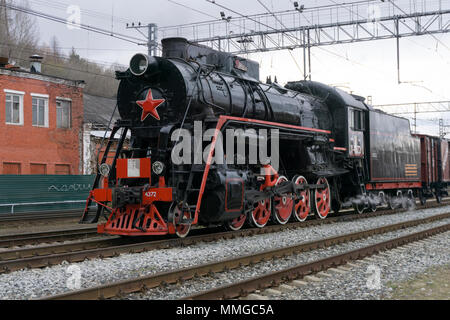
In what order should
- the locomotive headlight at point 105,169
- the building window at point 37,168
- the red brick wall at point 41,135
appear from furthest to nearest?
1. the building window at point 37,168
2. the red brick wall at point 41,135
3. the locomotive headlight at point 105,169

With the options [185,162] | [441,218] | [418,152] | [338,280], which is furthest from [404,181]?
[338,280]

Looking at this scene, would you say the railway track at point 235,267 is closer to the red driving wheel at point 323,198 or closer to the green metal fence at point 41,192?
the red driving wheel at point 323,198

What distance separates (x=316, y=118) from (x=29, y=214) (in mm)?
10755

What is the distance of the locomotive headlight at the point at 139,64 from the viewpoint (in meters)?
10.4

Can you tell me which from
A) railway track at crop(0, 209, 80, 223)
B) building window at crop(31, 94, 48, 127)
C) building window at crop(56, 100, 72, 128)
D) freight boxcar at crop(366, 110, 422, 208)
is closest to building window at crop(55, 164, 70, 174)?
building window at crop(56, 100, 72, 128)

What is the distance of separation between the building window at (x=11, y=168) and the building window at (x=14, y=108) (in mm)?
1917

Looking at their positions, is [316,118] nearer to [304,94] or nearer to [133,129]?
[304,94]

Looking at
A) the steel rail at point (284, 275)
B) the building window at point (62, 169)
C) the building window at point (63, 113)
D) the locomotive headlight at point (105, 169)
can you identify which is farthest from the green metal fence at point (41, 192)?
the steel rail at point (284, 275)

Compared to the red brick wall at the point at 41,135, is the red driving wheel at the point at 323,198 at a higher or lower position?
lower

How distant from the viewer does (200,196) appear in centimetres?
962

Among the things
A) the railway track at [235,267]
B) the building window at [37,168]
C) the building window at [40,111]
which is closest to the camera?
the railway track at [235,267]

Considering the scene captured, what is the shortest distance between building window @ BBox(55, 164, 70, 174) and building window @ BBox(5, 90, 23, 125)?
290 cm

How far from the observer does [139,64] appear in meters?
10.6

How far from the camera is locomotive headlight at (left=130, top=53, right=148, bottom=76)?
1044cm
